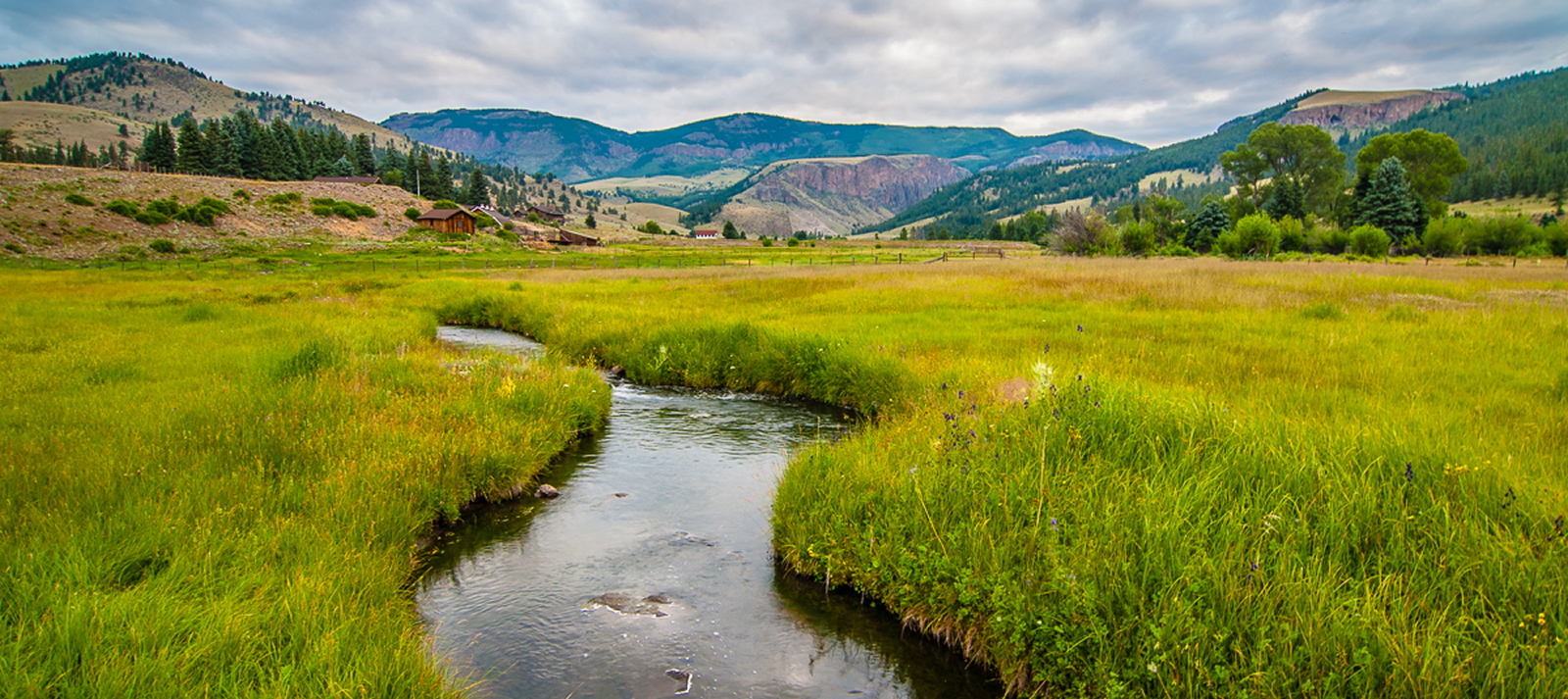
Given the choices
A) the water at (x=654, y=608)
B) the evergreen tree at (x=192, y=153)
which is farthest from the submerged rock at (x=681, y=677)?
the evergreen tree at (x=192, y=153)

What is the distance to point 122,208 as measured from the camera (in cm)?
6506

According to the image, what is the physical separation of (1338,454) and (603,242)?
121m

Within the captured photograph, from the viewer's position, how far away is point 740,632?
5.73 m

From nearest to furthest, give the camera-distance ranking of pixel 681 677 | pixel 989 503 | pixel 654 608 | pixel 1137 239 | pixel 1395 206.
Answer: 1. pixel 681 677
2. pixel 989 503
3. pixel 654 608
4. pixel 1395 206
5. pixel 1137 239

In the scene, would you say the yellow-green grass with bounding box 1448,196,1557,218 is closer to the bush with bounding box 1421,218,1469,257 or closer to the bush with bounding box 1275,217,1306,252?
the bush with bounding box 1421,218,1469,257

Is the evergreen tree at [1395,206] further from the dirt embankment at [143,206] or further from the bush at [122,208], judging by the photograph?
the bush at [122,208]

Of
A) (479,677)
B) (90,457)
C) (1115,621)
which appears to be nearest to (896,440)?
(1115,621)

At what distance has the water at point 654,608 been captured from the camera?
5.12 metres

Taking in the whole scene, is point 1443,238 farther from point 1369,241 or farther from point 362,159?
point 362,159

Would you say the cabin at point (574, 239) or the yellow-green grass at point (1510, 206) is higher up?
the yellow-green grass at point (1510, 206)

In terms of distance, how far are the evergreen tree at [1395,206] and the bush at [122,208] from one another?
5268 inches

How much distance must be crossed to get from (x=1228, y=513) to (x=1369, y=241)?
82924mm

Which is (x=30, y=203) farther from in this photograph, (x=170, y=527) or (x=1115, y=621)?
(x=1115, y=621)

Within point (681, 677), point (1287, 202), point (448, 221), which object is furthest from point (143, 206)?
point (1287, 202)
